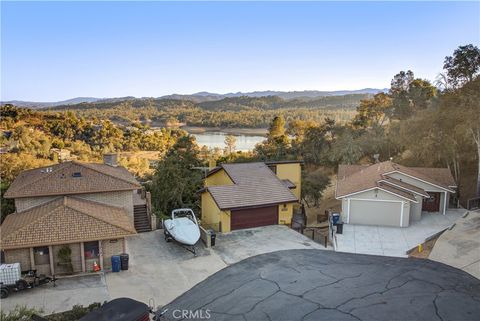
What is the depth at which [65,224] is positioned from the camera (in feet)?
53.0

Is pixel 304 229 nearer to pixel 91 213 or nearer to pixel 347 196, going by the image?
pixel 347 196

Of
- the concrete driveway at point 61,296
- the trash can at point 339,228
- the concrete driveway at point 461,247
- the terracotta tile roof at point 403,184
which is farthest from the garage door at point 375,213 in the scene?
the concrete driveway at point 61,296

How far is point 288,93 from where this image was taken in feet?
656

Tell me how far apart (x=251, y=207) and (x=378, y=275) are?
8413mm

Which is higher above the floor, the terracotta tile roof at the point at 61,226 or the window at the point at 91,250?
the terracotta tile roof at the point at 61,226

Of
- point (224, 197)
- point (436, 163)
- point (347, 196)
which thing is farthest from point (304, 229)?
point (436, 163)

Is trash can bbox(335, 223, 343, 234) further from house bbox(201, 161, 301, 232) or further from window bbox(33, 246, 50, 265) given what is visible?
window bbox(33, 246, 50, 265)

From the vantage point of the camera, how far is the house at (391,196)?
72.3 feet

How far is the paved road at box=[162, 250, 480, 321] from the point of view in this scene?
11625 millimetres

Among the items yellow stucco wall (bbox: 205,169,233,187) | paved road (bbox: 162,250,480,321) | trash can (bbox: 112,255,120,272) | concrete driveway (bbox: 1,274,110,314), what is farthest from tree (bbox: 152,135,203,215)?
paved road (bbox: 162,250,480,321)

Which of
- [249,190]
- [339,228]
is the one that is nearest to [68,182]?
[249,190]

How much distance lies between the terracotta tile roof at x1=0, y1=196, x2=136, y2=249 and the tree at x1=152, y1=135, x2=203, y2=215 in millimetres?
10974

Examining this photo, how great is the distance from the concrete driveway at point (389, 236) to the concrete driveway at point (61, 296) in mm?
11447
